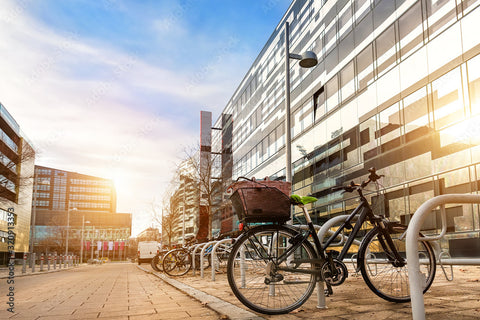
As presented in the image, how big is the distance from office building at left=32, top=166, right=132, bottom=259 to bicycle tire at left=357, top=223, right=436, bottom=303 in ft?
281

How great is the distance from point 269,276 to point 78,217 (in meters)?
122

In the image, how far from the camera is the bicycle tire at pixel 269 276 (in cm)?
397

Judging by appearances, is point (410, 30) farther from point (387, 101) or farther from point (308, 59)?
point (308, 59)

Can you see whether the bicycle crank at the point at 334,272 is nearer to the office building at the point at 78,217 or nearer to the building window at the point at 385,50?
the building window at the point at 385,50

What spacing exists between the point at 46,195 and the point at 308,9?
441 ft

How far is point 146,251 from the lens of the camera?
115 feet

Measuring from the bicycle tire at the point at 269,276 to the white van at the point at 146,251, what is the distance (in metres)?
31.8

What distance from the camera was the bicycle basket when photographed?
12.9ft

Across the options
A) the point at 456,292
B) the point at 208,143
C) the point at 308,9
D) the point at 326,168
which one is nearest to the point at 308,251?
the point at 456,292

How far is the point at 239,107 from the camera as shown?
37469 millimetres

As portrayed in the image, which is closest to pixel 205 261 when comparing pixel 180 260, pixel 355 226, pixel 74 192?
pixel 180 260

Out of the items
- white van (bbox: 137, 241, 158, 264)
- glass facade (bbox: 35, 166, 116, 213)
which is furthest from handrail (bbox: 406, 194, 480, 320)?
glass facade (bbox: 35, 166, 116, 213)

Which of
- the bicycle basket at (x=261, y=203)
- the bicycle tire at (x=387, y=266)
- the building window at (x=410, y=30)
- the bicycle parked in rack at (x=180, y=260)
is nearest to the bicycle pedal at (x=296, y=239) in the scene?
the bicycle basket at (x=261, y=203)

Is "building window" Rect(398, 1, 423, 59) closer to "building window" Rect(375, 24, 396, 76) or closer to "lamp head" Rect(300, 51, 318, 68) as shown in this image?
"building window" Rect(375, 24, 396, 76)
